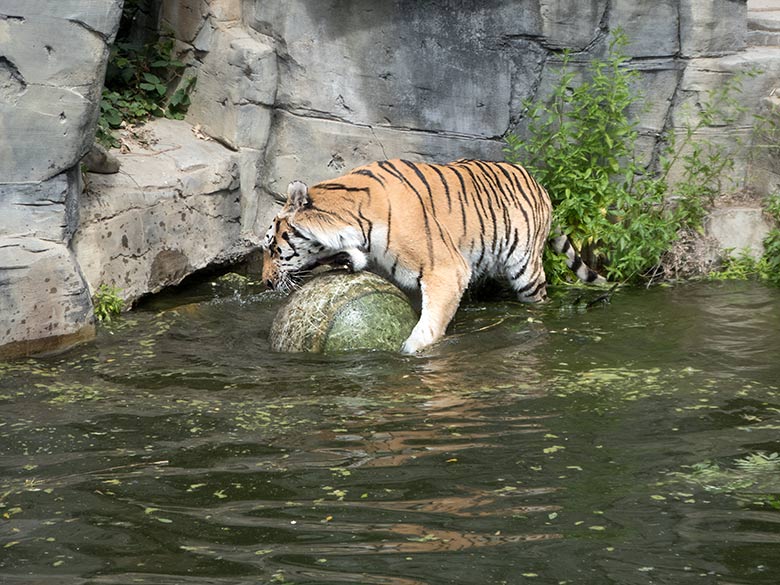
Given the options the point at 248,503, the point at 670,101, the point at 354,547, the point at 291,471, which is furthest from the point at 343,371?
the point at 670,101

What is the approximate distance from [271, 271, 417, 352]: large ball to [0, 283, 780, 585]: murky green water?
114 mm

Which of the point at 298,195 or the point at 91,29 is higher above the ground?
the point at 91,29

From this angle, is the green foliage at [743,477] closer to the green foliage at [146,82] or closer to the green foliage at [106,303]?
the green foliage at [106,303]

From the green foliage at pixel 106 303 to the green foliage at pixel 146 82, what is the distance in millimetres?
1714

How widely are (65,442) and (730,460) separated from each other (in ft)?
9.19

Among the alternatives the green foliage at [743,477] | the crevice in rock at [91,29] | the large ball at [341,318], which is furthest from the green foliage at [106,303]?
the green foliage at [743,477]

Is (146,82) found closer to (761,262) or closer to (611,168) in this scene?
(611,168)

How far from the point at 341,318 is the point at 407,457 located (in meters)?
1.76

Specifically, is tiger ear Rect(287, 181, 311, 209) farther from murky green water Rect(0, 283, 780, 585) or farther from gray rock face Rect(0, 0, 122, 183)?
gray rock face Rect(0, 0, 122, 183)

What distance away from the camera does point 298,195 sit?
22.0ft

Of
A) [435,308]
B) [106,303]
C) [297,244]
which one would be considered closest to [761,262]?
[435,308]

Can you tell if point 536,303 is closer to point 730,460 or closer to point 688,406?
point 688,406

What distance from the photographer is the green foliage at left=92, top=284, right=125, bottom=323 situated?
7172 mm

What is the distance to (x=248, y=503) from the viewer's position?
4.00 m
